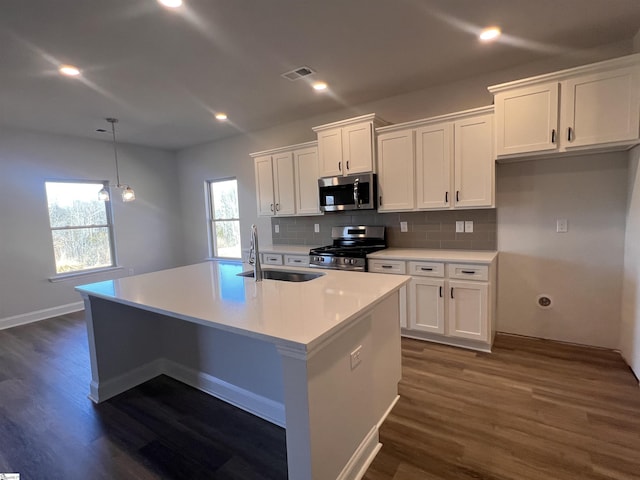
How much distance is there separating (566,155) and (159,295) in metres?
3.44

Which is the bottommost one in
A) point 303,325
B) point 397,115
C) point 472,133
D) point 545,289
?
point 545,289

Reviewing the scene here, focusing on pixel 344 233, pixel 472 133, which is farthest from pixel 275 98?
pixel 472 133

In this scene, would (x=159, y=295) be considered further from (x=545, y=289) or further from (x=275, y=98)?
(x=545, y=289)

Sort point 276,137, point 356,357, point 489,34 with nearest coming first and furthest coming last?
point 356,357 < point 489,34 < point 276,137

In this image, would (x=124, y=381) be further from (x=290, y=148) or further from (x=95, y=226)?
(x=95, y=226)

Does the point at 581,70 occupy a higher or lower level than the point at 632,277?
higher

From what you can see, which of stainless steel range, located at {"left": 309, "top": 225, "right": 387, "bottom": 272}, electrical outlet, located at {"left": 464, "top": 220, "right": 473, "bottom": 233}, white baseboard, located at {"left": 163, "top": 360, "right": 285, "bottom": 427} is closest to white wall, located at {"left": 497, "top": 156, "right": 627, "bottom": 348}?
electrical outlet, located at {"left": 464, "top": 220, "right": 473, "bottom": 233}

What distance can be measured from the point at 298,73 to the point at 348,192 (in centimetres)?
135

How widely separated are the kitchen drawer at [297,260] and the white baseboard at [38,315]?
3370 mm

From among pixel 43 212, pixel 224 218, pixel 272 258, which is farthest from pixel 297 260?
pixel 43 212

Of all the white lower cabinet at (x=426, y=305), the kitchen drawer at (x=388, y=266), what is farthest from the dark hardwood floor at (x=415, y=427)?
the kitchen drawer at (x=388, y=266)

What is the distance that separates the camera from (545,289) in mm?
3088

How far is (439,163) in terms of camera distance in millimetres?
3207

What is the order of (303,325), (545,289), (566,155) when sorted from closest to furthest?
(303,325) < (566,155) < (545,289)
